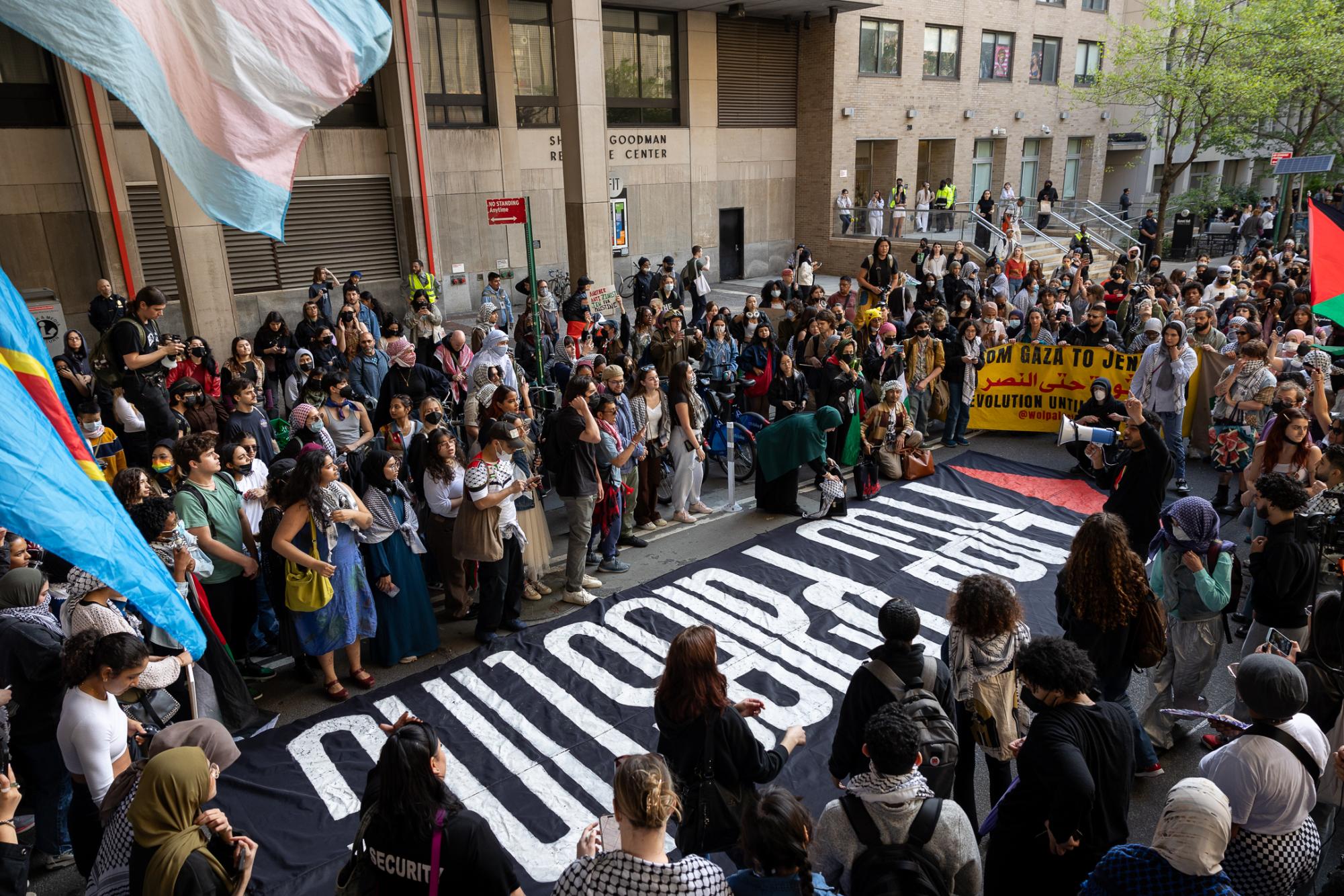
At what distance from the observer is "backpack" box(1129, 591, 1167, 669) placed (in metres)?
4.68

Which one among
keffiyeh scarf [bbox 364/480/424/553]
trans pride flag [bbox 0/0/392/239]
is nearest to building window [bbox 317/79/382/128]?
keffiyeh scarf [bbox 364/480/424/553]

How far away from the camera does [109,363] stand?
26.5 ft

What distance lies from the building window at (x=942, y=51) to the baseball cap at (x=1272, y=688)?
2808 cm

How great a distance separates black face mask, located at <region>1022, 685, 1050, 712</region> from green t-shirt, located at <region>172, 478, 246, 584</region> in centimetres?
503

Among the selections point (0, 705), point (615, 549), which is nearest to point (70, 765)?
point (0, 705)

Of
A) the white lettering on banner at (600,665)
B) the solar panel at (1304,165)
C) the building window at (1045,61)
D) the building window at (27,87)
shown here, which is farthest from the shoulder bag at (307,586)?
the building window at (1045,61)

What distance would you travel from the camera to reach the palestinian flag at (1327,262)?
27.0 ft

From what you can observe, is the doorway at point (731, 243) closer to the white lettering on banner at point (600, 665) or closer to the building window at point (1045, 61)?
the building window at point (1045, 61)

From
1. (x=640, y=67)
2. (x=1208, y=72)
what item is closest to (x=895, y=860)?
(x=640, y=67)

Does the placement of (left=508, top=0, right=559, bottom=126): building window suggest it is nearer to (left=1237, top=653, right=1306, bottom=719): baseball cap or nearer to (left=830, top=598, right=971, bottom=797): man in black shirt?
(left=830, top=598, right=971, bottom=797): man in black shirt

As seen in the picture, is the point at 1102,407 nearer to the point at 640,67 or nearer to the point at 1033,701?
the point at 1033,701

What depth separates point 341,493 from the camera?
5.93 meters

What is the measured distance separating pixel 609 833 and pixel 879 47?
27.3 meters

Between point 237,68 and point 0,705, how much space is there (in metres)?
3.38
